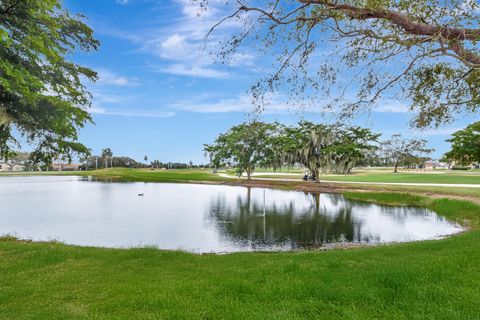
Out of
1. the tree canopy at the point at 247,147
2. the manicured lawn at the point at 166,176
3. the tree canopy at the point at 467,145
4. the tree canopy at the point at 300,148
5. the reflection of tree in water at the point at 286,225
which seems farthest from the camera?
the manicured lawn at the point at 166,176

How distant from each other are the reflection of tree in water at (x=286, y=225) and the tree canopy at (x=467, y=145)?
34.1 ft

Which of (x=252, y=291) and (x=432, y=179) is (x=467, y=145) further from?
(x=252, y=291)

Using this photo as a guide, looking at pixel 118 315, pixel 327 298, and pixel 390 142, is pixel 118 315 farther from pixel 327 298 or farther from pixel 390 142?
pixel 390 142

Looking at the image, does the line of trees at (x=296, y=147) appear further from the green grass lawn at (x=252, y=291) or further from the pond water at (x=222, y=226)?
the green grass lawn at (x=252, y=291)

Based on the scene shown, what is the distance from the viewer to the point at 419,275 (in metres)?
5.46

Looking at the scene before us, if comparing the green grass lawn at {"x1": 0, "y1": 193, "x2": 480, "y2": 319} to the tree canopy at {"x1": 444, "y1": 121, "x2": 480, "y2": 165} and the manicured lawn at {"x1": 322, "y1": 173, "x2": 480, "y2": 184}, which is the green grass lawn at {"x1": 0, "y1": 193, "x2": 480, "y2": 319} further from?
the manicured lawn at {"x1": 322, "y1": 173, "x2": 480, "y2": 184}

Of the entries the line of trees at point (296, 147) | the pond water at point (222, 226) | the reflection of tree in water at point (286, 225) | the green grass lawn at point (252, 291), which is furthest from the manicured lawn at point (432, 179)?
the green grass lawn at point (252, 291)

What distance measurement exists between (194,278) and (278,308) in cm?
211

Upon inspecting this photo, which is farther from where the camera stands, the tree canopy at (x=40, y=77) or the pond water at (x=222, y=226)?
the pond water at (x=222, y=226)

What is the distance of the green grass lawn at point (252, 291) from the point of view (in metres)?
4.45

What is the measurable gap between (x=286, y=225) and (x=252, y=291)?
1549 cm

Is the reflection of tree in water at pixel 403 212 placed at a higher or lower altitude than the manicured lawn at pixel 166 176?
lower

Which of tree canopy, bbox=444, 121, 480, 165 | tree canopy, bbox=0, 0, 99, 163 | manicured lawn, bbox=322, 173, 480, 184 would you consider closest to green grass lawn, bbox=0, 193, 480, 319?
tree canopy, bbox=0, 0, 99, 163

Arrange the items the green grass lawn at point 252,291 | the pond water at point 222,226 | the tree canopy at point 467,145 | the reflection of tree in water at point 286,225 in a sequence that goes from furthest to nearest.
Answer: the tree canopy at point 467,145 → the reflection of tree in water at point 286,225 → the pond water at point 222,226 → the green grass lawn at point 252,291
